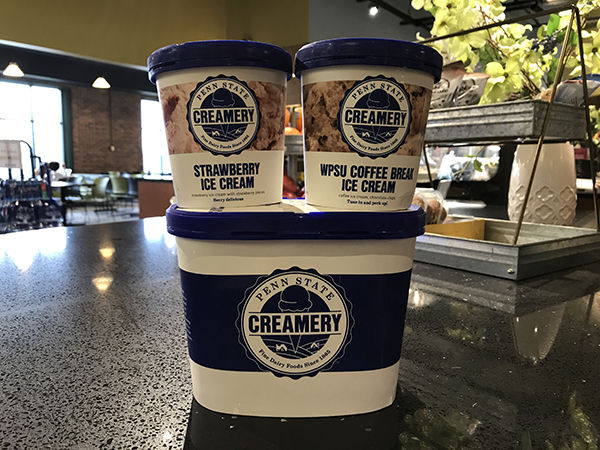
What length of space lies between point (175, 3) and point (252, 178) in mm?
7807

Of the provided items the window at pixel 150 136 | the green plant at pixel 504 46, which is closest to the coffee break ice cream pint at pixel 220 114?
the green plant at pixel 504 46

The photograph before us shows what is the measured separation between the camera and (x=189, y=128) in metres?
0.40

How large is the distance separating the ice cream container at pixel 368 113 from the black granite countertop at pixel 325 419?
190mm

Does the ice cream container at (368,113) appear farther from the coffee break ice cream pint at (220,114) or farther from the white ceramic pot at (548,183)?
the white ceramic pot at (548,183)

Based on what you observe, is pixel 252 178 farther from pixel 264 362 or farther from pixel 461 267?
pixel 461 267

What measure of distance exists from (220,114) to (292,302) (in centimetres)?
Result: 17

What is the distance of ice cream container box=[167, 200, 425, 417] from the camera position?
0.37 meters

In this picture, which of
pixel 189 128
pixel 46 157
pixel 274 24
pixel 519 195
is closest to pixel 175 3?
pixel 274 24

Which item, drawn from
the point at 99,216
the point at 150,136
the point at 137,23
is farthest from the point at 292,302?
the point at 150,136

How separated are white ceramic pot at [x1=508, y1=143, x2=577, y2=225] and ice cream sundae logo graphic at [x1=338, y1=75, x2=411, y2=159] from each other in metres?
0.88

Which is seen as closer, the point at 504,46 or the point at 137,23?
the point at 504,46

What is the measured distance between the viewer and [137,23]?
6.89 meters

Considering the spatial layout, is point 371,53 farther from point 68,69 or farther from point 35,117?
point 35,117

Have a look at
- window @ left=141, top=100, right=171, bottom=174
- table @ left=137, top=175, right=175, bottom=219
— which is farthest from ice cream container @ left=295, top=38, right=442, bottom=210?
window @ left=141, top=100, right=171, bottom=174
